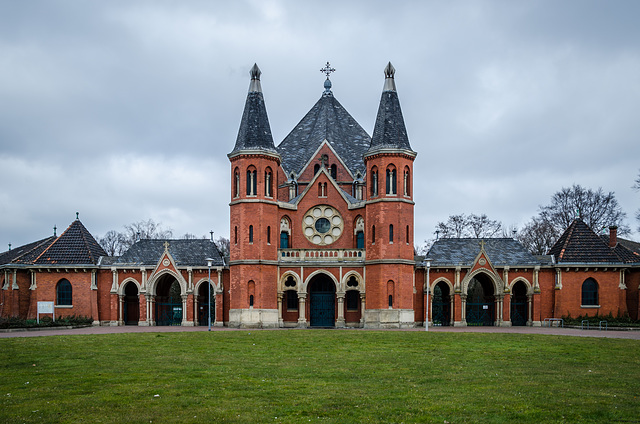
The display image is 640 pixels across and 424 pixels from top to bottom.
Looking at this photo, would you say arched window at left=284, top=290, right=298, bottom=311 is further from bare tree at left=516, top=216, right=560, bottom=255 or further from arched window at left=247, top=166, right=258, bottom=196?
bare tree at left=516, top=216, right=560, bottom=255

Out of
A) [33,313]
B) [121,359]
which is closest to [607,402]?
[121,359]

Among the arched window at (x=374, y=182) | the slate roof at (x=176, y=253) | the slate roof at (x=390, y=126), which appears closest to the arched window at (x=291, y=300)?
the slate roof at (x=176, y=253)

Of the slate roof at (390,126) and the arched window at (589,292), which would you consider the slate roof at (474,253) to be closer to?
the arched window at (589,292)

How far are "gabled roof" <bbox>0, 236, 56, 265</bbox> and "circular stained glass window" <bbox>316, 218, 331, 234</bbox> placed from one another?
68.2ft

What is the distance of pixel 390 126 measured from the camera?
43938 mm

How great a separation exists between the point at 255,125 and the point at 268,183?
13.5 feet

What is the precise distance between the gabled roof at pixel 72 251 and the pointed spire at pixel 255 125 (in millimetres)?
13504

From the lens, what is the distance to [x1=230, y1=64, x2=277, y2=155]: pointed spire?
44031mm

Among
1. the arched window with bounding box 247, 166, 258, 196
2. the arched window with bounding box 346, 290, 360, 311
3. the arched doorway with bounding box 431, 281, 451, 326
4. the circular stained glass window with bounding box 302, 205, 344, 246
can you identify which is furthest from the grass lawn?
the arched doorway with bounding box 431, 281, 451, 326

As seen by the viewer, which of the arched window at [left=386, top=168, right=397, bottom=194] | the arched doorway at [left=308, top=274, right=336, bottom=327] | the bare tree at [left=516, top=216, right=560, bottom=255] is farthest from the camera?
the bare tree at [left=516, top=216, right=560, bottom=255]

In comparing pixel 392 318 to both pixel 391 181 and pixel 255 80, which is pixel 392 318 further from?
pixel 255 80

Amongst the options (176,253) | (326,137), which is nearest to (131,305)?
(176,253)

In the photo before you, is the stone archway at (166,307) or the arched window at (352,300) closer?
the arched window at (352,300)

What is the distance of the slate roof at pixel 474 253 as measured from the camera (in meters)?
→ 46.9
